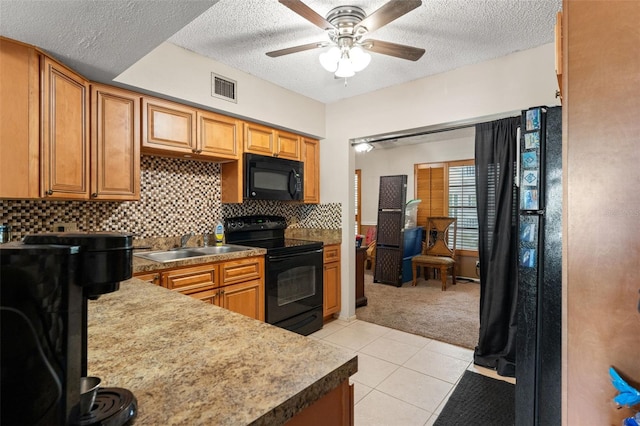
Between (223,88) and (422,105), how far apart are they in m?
1.83

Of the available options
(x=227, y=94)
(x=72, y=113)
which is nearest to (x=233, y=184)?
(x=227, y=94)

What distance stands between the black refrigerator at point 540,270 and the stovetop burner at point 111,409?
1664 millimetres

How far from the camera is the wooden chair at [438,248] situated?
504cm

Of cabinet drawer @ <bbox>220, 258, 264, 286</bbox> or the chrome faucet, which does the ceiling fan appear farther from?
the chrome faucet

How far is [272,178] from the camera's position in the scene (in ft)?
10.3

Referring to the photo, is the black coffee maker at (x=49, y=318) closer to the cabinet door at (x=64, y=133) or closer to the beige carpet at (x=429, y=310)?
the cabinet door at (x=64, y=133)

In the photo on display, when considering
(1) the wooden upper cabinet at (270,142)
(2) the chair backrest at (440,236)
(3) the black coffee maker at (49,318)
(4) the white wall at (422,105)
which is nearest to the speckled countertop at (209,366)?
(3) the black coffee maker at (49,318)

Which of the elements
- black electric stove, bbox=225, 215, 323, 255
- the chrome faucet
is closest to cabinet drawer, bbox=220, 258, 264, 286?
black electric stove, bbox=225, 215, 323, 255

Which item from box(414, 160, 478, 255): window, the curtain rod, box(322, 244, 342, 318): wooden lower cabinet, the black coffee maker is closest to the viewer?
the black coffee maker

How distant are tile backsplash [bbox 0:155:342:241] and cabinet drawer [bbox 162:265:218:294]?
0.53 metres

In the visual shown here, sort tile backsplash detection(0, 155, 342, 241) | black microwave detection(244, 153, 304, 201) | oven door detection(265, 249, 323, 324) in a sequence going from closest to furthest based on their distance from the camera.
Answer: tile backsplash detection(0, 155, 342, 241)
oven door detection(265, 249, 323, 324)
black microwave detection(244, 153, 304, 201)

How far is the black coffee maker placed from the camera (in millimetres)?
382

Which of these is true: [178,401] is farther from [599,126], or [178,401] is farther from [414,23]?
[414,23]

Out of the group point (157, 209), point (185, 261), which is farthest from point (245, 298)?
point (157, 209)
